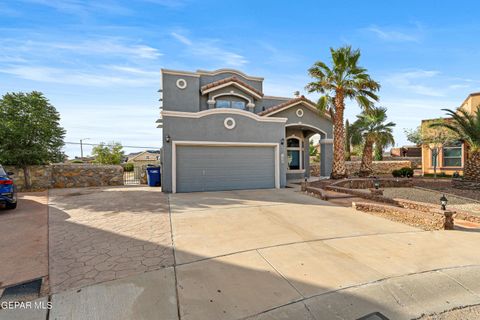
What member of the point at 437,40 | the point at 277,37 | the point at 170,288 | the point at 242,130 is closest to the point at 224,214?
the point at 170,288

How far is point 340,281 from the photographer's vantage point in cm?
336

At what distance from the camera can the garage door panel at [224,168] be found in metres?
11.4

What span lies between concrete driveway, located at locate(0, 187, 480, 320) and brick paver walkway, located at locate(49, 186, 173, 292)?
5cm

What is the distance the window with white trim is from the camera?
56.4 feet

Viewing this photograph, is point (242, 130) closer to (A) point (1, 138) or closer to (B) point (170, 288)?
(B) point (170, 288)

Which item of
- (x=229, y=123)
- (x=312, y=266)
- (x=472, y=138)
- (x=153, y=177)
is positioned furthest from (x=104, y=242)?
(x=472, y=138)

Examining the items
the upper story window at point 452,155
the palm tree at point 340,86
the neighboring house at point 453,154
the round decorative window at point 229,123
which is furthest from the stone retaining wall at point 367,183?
the upper story window at point 452,155

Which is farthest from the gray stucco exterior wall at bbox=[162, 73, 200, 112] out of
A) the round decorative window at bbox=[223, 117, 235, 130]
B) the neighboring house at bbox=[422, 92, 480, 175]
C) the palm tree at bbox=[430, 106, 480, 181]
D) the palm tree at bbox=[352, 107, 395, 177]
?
the neighboring house at bbox=[422, 92, 480, 175]

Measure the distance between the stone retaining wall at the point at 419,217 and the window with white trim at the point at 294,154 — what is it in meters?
9.85

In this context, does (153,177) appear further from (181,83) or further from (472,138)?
(472,138)

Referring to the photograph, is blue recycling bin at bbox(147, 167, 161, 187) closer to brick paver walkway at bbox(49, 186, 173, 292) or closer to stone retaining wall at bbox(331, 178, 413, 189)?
brick paver walkway at bbox(49, 186, 173, 292)

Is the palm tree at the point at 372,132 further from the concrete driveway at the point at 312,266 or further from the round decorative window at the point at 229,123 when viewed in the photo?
the concrete driveway at the point at 312,266

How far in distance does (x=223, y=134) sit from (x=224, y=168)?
1.80 metres

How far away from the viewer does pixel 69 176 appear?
14242 millimetres
